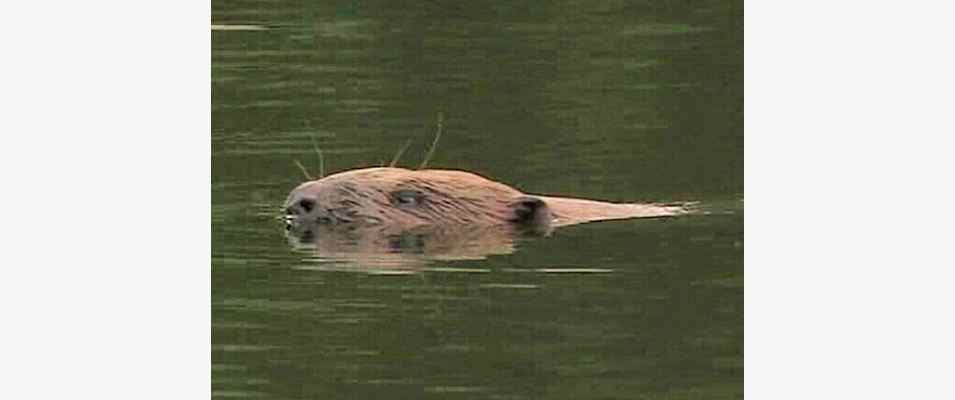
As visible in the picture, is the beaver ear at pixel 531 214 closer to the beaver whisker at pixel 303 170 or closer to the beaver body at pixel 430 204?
the beaver body at pixel 430 204

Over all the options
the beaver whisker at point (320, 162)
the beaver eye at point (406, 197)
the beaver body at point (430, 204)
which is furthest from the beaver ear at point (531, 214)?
the beaver whisker at point (320, 162)

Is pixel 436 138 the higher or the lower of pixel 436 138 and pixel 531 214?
the higher

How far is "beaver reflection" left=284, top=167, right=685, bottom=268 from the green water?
2cm

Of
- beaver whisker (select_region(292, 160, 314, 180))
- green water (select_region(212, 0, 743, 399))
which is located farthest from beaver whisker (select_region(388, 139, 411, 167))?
beaver whisker (select_region(292, 160, 314, 180))

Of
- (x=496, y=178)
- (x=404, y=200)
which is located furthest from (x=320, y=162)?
(x=496, y=178)

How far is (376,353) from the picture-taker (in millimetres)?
3311

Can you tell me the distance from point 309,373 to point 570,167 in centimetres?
49

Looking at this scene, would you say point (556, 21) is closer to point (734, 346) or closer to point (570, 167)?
point (570, 167)

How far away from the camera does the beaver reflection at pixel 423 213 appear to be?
340 centimetres

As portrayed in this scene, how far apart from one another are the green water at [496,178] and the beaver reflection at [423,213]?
0.07 ft

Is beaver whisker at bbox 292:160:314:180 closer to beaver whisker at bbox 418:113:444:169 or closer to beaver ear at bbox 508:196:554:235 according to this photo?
beaver whisker at bbox 418:113:444:169

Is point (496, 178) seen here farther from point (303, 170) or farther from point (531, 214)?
point (303, 170)

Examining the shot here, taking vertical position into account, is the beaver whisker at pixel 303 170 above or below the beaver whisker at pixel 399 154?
below

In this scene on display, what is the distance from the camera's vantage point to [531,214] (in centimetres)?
340
